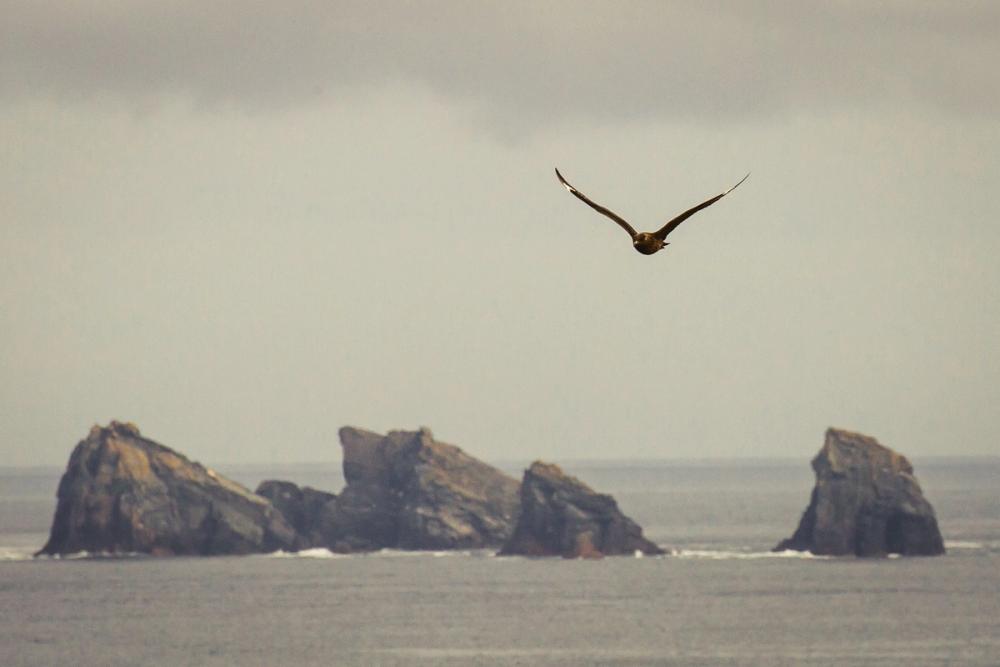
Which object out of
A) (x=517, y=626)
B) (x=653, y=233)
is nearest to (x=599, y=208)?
(x=653, y=233)

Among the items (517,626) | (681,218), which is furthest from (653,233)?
(517,626)

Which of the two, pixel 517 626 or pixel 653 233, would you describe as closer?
pixel 653 233

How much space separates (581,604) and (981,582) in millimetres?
40602

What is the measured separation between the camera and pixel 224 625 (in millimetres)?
178250

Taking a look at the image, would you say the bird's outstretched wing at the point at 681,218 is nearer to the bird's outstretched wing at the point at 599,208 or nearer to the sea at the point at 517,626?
the bird's outstretched wing at the point at 599,208

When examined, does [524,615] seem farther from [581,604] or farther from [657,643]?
[657,643]

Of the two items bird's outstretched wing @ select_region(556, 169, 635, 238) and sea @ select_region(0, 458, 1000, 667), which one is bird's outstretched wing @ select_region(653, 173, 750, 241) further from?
sea @ select_region(0, 458, 1000, 667)

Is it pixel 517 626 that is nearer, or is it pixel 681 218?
pixel 681 218

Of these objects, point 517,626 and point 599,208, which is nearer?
point 599,208

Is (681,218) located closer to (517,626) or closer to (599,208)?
(599,208)

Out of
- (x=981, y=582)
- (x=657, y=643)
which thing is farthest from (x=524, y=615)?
(x=981, y=582)

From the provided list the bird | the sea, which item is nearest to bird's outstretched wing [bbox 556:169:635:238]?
the bird

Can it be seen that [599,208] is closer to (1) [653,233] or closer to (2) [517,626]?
(1) [653,233]

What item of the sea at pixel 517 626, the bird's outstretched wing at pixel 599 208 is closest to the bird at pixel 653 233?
the bird's outstretched wing at pixel 599 208
